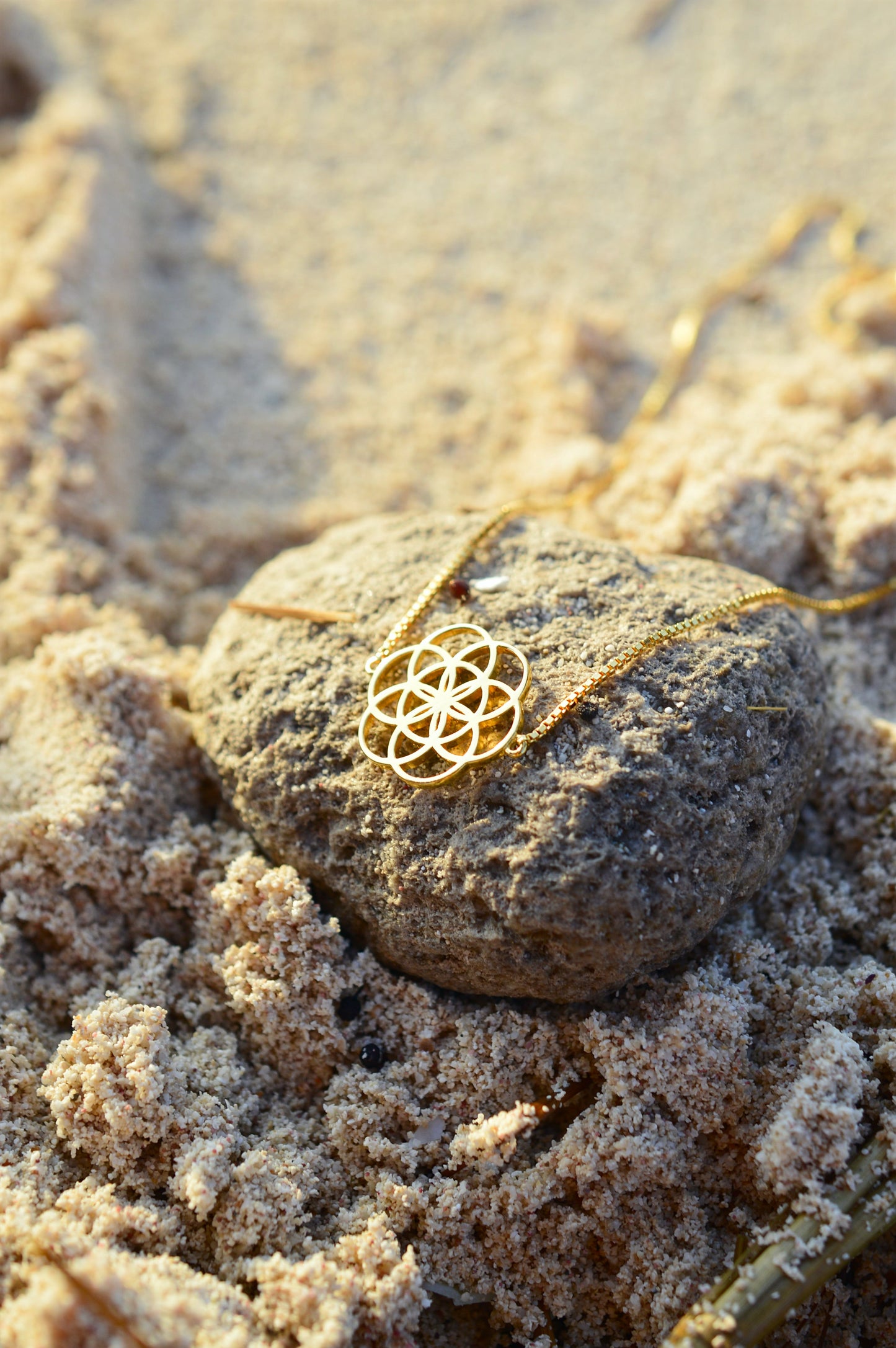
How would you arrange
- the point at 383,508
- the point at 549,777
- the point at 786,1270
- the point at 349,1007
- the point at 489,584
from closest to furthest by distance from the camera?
the point at 786,1270 → the point at 549,777 → the point at 349,1007 → the point at 489,584 → the point at 383,508

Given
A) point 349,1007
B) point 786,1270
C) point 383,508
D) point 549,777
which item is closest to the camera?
point 786,1270

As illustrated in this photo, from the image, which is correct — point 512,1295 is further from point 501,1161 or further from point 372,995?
point 372,995

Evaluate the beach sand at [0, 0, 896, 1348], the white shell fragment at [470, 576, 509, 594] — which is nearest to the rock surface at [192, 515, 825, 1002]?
the white shell fragment at [470, 576, 509, 594]

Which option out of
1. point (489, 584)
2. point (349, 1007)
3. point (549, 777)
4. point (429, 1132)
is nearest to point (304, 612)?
point (489, 584)

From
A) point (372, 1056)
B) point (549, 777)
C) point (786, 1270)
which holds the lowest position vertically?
point (786, 1270)

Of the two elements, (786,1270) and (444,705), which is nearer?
(786,1270)

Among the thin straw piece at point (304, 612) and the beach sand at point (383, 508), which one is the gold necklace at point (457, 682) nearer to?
the thin straw piece at point (304, 612)

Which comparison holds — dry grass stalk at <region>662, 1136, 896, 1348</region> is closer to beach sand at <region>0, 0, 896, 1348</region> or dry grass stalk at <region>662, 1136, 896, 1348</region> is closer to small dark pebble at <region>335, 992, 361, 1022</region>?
beach sand at <region>0, 0, 896, 1348</region>

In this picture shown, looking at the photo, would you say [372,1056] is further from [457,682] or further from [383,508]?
[383,508]
